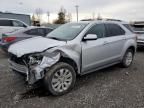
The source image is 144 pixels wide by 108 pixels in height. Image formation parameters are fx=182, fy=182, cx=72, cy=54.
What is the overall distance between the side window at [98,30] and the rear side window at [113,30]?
0.20 metres

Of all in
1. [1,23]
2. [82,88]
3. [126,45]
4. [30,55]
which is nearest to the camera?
[30,55]

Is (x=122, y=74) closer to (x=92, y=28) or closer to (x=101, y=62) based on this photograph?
(x=101, y=62)

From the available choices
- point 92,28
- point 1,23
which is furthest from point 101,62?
point 1,23

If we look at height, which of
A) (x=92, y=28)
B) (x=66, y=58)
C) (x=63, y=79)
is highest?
(x=92, y=28)

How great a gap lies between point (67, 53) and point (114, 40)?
6.42ft

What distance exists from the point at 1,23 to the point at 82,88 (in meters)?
8.41

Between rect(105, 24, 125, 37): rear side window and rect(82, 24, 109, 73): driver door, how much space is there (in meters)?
0.21

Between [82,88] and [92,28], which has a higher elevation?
[92,28]

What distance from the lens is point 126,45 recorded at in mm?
5926

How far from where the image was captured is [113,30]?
18.2 ft

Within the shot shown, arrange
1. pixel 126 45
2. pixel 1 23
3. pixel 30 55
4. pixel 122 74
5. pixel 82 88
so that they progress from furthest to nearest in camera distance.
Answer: pixel 1 23, pixel 126 45, pixel 122 74, pixel 82 88, pixel 30 55

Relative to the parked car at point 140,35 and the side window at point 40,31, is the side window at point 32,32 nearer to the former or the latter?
the side window at point 40,31

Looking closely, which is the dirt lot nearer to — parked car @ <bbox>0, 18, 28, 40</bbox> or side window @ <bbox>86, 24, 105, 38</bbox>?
side window @ <bbox>86, 24, 105, 38</bbox>

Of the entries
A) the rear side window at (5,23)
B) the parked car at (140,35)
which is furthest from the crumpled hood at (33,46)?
the rear side window at (5,23)
